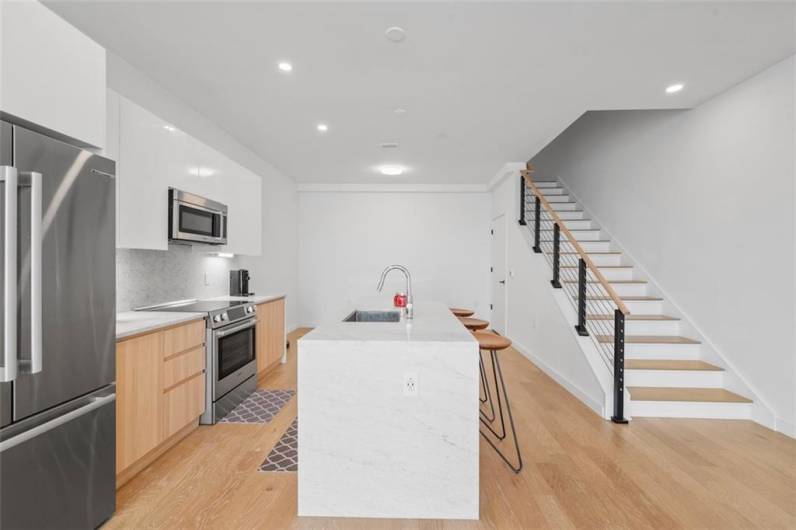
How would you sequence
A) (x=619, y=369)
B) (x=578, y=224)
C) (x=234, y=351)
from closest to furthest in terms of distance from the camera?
(x=619, y=369) < (x=234, y=351) < (x=578, y=224)

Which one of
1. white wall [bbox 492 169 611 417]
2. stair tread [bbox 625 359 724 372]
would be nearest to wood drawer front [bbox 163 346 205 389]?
white wall [bbox 492 169 611 417]

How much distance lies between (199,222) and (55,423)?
1.87m

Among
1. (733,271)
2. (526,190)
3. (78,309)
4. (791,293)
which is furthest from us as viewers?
(526,190)

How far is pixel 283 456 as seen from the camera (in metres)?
2.32

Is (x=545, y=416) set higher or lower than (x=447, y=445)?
lower

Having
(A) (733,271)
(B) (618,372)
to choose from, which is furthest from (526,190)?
(B) (618,372)

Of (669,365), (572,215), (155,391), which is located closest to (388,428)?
(155,391)

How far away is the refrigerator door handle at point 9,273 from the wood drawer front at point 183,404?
45.4 inches

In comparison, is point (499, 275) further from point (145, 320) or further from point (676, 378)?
point (145, 320)

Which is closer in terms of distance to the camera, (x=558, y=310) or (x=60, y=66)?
(x=60, y=66)

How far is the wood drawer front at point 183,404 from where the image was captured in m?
2.27

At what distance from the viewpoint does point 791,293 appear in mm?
2590

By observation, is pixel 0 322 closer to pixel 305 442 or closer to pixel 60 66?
pixel 60 66

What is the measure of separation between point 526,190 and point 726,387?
10.8 ft
